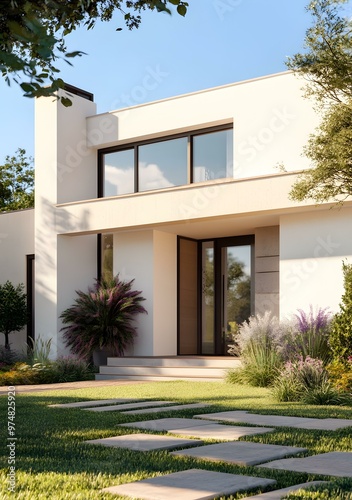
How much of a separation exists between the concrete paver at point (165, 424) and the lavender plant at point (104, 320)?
8177 millimetres

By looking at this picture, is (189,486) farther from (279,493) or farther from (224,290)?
(224,290)

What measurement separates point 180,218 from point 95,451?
888cm

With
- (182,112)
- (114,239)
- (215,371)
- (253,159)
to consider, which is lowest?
(215,371)

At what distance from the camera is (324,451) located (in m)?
4.48

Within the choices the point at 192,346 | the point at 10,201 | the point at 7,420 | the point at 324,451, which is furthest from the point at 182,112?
the point at 10,201

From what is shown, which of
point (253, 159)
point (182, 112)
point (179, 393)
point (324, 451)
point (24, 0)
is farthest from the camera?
point (182, 112)

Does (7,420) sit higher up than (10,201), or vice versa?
(10,201)

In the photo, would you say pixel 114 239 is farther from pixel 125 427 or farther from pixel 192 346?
pixel 125 427

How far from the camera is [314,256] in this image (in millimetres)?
12039

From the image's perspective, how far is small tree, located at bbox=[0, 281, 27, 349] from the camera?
15.5 metres

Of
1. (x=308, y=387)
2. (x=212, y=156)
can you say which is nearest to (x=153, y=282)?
(x=212, y=156)

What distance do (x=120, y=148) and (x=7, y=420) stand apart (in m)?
10.6

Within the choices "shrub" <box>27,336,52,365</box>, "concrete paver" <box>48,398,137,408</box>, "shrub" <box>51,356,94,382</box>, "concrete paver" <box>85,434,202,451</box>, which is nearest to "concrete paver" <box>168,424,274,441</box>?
"concrete paver" <box>85,434,202,451</box>

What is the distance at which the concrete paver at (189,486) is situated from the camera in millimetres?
3191
